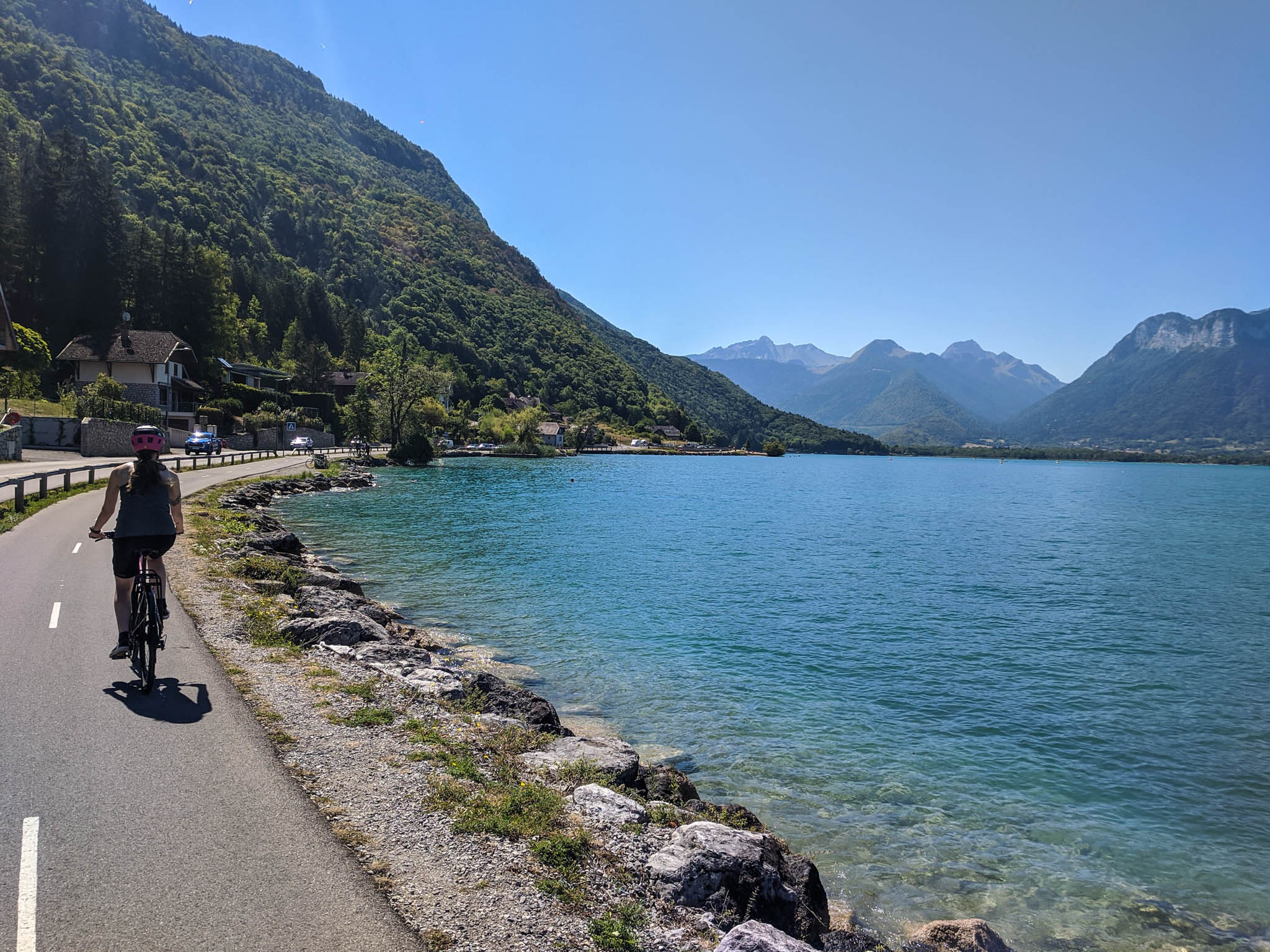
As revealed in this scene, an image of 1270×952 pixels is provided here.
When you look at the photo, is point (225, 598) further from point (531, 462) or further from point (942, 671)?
point (531, 462)

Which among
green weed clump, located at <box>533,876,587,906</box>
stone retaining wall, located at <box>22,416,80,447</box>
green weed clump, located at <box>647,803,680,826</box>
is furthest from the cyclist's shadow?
stone retaining wall, located at <box>22,416,80,447</box>

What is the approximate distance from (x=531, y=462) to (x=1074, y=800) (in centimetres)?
13179

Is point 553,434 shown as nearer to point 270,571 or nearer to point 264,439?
point 264,439

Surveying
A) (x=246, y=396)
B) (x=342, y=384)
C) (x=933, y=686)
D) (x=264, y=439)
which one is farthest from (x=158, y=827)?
(x=342, y=384)

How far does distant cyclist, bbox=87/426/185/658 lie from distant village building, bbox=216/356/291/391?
110m

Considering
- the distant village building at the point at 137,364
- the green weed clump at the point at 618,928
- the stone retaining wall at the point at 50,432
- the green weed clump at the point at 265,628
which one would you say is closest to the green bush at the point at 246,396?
the distant village building at the point at 137,364

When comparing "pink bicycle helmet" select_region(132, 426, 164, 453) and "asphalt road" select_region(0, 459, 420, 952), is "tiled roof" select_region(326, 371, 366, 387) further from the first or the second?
"asphalt road" select_region(0, 459, 420, 952)

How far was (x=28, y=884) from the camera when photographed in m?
5.62

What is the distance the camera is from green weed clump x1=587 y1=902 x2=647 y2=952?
18.7 feet

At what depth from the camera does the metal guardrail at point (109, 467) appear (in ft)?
91.4

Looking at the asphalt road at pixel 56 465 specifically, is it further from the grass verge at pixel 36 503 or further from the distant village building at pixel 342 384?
the distant village building at pixel 342 384

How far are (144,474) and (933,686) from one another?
1843 cm

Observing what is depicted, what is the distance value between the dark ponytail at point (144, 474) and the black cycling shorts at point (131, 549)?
66 centimetres

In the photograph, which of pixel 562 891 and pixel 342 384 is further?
pixel 342 384
